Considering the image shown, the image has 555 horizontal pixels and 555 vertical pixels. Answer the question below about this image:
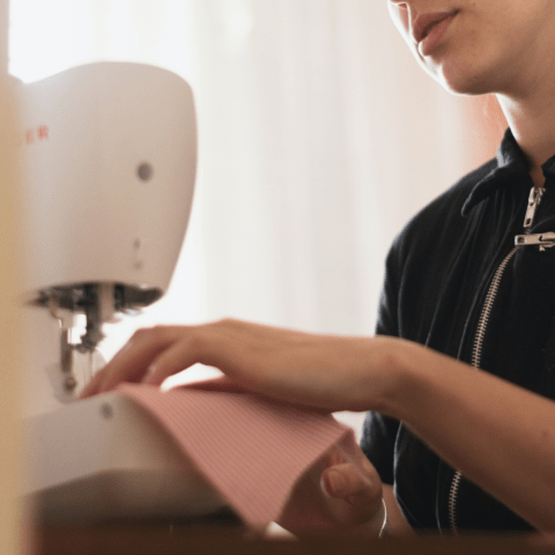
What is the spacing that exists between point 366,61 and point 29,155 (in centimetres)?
158

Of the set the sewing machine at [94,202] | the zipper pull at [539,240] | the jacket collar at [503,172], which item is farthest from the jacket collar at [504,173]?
the sewing machine at [94,202]

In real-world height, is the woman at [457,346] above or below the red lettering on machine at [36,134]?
below

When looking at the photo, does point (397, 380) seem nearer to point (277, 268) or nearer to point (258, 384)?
point (258, 384)

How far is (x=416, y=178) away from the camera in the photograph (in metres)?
2.07

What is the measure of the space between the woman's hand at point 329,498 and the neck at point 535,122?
1.97 feet

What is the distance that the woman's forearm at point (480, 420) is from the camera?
57cm

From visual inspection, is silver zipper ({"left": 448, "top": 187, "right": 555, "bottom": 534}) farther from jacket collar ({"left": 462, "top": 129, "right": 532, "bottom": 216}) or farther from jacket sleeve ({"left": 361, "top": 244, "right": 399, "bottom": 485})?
jacket sleeve ({"left": 361, "top": 244, "right": 399, "bottom": 485})

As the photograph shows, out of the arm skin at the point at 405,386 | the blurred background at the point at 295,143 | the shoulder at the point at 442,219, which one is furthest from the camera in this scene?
the blurred background at the point at 295,143

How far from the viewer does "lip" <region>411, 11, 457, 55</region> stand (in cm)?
94

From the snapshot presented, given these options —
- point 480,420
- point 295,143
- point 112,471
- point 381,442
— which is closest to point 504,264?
point 381,442

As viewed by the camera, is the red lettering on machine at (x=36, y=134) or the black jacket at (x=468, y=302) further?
the black jacket at (x=468, y=302)

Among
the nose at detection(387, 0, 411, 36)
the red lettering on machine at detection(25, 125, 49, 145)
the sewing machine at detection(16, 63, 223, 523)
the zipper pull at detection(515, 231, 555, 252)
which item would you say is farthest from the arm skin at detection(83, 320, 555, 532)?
the nose at detection(387, 0, 411, 36)

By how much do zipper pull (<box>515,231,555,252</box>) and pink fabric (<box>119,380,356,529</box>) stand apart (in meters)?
0.50

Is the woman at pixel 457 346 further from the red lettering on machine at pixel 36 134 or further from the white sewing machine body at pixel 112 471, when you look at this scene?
the red lettering on machine at pixel 36 134
